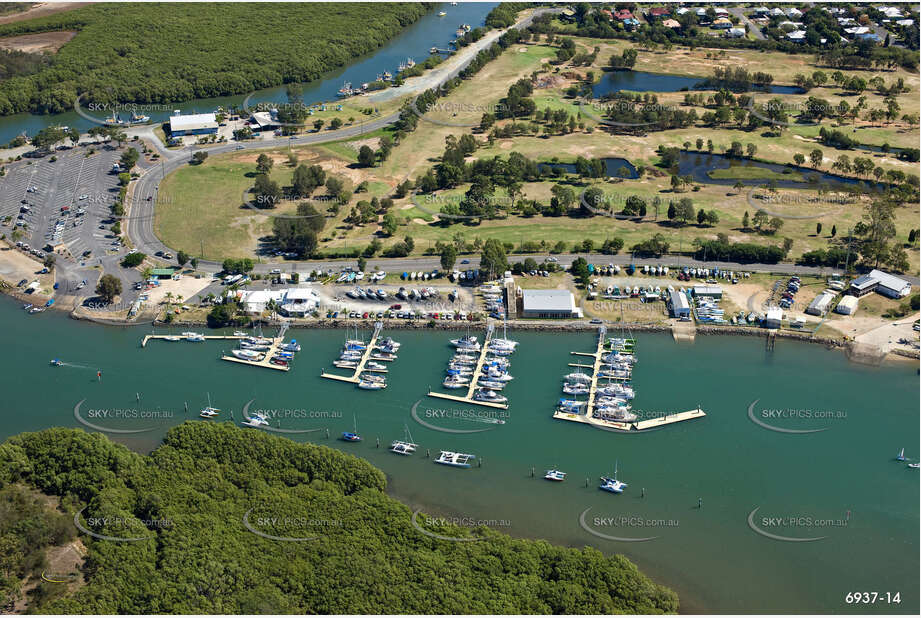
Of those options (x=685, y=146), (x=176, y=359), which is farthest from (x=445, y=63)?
(x=176, y=359)

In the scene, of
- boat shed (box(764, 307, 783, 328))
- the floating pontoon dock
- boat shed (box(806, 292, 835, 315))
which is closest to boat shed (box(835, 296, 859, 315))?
boat shed (box(806, 292, 835, 315))

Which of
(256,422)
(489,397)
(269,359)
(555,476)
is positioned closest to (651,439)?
(555,476)

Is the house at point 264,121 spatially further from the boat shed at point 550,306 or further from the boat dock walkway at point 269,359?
the boat shed at point 550,306

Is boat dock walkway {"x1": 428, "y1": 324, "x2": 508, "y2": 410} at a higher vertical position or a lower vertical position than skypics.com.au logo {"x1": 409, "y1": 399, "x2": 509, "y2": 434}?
higher

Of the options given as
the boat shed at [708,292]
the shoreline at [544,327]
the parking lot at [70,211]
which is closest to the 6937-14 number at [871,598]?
the shoreline at [544,327]

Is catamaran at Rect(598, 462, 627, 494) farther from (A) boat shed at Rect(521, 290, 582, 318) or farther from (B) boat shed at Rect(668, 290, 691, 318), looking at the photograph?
(B) boat shed at Rect(668, 290, 691, 318)

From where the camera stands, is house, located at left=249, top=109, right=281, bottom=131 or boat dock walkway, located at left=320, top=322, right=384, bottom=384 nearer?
boat dock walkway, located at left=320, top=322, right=384, bottom=384
